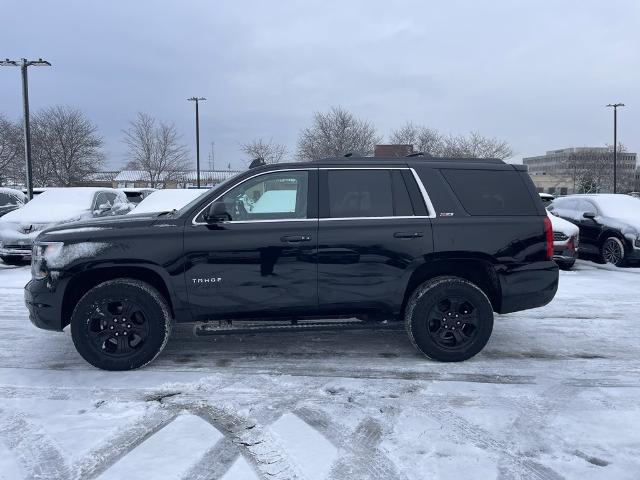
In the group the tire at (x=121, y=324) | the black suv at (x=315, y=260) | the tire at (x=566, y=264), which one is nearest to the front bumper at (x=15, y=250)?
the black suv at (x=315, y=260)

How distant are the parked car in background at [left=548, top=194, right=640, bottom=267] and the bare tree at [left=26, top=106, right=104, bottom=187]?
3745cm

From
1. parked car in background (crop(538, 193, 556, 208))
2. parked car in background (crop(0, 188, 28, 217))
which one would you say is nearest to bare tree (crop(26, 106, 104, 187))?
parked car in background (crop(0, 188, 28, 217))

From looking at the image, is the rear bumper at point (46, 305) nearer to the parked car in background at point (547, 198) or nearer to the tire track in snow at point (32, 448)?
the tire track in snow at point (32, 448)

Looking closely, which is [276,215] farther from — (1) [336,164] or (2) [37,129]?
(2) [37,129]

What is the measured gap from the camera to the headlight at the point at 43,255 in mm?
4438

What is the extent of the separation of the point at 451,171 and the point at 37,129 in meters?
42.3

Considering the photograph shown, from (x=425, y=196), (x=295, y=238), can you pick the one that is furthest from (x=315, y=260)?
(x=425, y=196)

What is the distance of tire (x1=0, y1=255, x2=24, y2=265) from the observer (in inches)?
430

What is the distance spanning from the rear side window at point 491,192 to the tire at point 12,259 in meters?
9.75

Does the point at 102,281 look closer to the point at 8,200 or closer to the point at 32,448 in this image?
the point at 32,448

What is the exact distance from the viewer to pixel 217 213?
4414 millimetres

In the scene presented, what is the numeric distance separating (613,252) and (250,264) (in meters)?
9.44

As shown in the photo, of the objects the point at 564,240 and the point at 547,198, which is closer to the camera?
the point at 564,240

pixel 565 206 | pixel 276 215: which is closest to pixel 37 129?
pixel 565 206
